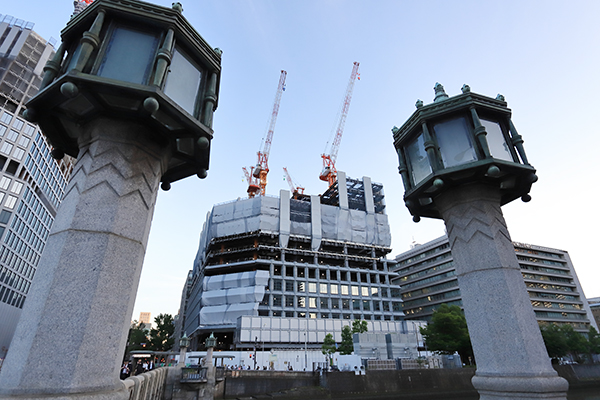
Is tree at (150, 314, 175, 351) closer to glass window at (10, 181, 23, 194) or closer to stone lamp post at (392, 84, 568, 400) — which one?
glass window at (10, 181, 23, 194)

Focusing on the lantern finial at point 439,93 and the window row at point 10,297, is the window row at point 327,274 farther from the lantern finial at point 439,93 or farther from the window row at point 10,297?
the lantern finial at point 439,93

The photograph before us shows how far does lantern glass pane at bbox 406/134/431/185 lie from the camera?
844 cm

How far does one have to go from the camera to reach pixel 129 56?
568 cm

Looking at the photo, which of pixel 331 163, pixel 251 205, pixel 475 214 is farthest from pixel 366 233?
pixel 475 214

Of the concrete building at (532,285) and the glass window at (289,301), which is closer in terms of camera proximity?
the glass window at (289,301)

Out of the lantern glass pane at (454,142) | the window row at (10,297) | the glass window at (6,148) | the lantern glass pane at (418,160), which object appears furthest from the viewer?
the window row at (10,297)

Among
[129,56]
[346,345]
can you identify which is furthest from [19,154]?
[129,56]

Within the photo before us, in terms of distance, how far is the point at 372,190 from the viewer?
10619cm

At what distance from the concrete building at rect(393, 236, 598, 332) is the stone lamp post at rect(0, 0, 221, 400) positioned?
338 feet

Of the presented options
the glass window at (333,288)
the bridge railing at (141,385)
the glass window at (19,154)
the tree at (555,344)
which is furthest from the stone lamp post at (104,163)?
the glass window at (19,154)

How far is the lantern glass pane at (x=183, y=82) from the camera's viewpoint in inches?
233

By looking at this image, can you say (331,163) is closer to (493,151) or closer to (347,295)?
(347,295)

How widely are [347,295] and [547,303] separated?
63.6 metres

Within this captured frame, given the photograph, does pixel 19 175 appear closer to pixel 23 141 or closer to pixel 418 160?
pixel 23 141
